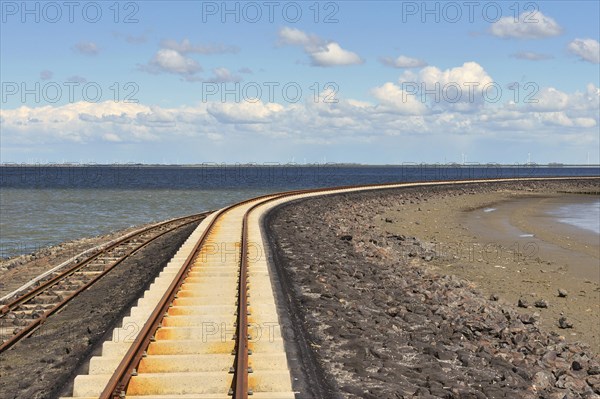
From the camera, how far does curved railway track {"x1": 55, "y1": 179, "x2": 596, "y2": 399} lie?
309 inches

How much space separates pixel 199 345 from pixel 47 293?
9718 millimetres

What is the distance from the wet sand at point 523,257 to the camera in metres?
17.5

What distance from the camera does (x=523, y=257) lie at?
26.3 metres

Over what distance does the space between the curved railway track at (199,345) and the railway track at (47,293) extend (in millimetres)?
2780

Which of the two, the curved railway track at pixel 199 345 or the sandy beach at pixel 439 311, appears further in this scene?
the sandy beach at pixel 439 311

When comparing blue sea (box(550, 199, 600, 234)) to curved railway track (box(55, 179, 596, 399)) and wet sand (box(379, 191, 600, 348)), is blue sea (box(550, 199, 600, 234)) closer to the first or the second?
→ wet sand (box(379, 191, 600, 348))

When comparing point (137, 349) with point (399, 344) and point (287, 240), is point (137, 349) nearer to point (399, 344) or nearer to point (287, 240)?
point (399, 344)

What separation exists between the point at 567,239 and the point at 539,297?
16080mm

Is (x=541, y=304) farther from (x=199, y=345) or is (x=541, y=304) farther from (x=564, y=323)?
(x=199, y=345)

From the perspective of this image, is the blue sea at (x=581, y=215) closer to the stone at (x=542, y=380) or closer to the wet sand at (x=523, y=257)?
the wet sand at (x=523, y=257)

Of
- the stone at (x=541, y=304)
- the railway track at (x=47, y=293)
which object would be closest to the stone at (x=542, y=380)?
the stone at (x=541, y=304)

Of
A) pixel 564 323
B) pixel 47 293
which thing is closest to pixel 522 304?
pixel 564 323

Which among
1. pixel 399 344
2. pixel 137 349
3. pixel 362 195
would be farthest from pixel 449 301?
pixel 362 195

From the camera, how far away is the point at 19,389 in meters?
9.81
